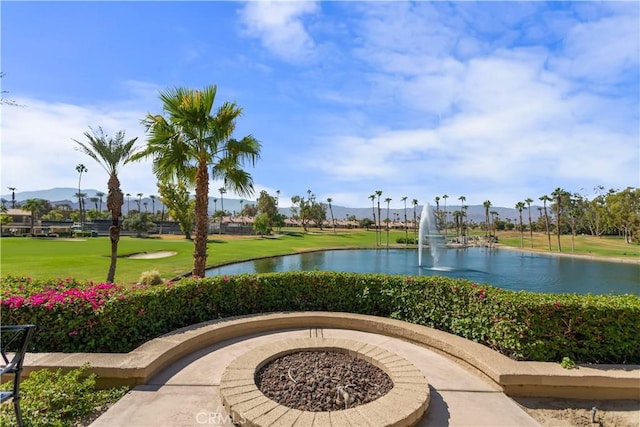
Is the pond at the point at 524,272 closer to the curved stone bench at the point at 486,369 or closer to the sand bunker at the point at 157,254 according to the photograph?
the sand bunker at the point at 157,254

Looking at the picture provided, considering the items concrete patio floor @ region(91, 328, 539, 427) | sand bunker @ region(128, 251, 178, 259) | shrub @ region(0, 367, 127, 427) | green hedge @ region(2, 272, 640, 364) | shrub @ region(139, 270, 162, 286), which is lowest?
sand bunker @ region(128, 251, 178, 259)

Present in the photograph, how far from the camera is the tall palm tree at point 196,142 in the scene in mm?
8828

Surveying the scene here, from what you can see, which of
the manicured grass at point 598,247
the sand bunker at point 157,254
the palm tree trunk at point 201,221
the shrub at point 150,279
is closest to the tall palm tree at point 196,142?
the palm tree trunk at point 201,221

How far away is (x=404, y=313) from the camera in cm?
648

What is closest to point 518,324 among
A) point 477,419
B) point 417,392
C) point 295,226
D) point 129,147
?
point 477,419

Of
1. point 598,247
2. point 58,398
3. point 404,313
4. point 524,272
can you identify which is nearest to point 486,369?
point 404,313

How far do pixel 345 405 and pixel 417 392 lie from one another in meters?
0.85

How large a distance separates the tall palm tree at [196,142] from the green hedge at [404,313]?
10.8 ft

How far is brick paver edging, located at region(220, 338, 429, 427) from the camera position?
316 centimetres

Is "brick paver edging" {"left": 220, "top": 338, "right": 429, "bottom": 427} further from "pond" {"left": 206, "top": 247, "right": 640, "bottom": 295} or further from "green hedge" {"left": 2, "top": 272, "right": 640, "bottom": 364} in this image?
"pond" {"left": 206, "top": 247, "right": 640, "bottom": 295}

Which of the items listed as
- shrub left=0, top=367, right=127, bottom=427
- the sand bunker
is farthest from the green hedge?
the sand bunker

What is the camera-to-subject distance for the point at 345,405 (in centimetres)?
355

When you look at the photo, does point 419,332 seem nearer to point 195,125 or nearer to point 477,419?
point 477,419

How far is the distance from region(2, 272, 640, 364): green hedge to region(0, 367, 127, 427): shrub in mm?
850
